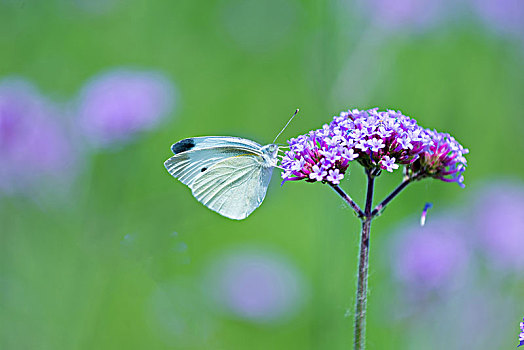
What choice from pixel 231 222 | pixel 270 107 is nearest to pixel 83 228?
pixel 231 222

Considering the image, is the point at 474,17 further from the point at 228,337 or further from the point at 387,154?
the point at 387,154

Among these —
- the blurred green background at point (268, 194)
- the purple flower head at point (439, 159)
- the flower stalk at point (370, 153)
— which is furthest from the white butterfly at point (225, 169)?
the purple flower head at point (439, 159)

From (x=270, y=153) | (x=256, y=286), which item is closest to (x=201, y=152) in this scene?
(x=270, y=153)

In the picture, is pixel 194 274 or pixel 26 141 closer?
pixel 26 141

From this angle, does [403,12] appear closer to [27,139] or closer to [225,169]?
[225,169]

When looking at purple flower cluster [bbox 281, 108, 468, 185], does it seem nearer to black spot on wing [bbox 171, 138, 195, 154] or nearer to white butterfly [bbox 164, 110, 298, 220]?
white butterfly [bbox 164, 110, 298, 220]

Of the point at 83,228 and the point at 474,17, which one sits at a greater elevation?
the point at 474,17

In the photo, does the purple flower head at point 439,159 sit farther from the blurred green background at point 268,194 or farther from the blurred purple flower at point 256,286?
the blurred purple flower at point 256,286
